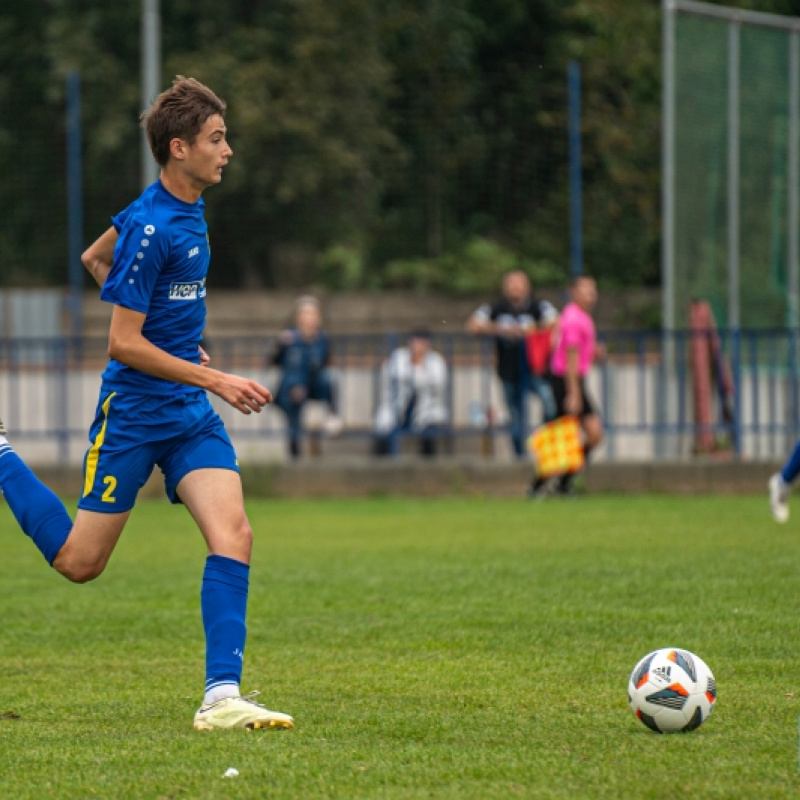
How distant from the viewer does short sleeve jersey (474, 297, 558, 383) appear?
16.3 m

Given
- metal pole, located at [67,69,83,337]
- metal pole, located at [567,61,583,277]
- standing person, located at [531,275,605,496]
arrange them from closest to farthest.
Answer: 1. standing person, located at [531,275,605,496]
2. metal pole, located at [567,61,583,277]
3. metal pole, located at [67,69,83,337]

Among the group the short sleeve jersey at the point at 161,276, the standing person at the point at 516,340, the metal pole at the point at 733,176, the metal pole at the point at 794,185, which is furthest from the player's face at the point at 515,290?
the short sleeve jersey at the point at 161,276

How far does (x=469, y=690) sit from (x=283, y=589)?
3.31 metres

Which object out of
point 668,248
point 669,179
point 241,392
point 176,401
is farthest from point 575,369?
point 241,392

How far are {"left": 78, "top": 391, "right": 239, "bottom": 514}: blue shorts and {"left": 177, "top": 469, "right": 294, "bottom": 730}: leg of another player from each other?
9 centimetres

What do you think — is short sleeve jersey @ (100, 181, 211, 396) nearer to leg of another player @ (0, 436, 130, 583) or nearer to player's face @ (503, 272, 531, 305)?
leg of another player @ (0, 436, 130, 583)

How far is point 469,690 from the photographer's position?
583 centimetres

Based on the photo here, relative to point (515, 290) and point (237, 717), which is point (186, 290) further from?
point (515, 290)

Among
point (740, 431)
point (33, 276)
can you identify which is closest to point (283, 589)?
point (740, 431)

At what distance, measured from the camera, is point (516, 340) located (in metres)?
16.4

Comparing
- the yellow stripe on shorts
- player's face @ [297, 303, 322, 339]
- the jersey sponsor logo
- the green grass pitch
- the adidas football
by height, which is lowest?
the green grass pitch

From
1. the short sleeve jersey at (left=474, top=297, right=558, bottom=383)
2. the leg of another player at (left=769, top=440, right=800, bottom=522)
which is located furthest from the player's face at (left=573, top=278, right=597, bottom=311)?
the leg of another player at (left=769, top=440, right=800, bottom=522)

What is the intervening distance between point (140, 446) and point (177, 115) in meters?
1.10

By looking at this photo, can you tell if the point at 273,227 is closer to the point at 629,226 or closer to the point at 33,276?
the point at 33,276
